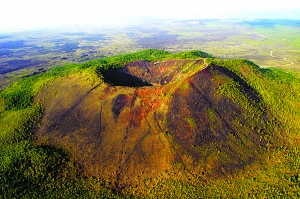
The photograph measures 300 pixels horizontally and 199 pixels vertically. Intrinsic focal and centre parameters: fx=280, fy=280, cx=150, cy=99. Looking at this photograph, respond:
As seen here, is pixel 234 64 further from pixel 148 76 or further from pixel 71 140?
pixel 71 140

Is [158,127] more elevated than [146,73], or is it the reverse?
[146,73]

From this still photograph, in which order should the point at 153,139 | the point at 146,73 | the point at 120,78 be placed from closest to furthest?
1. the point at 153,139
2. the point at 120,78
3. the point at 146,73

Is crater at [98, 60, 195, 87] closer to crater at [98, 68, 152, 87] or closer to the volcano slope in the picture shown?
crater at [98, 68, 152, 87]

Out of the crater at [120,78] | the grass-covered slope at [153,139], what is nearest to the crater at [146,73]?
the crater at [120,78]

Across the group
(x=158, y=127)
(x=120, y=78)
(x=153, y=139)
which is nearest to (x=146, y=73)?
(x=120, y=78)

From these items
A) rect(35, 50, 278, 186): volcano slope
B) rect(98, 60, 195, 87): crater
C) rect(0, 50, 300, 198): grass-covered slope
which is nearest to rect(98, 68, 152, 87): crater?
rect(98, 60, 195, 87): crater

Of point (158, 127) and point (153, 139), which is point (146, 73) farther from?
point (153, 139)

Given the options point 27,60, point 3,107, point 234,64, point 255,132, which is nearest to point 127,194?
point 255,132

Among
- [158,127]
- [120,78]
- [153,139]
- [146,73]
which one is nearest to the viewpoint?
[153,139]
